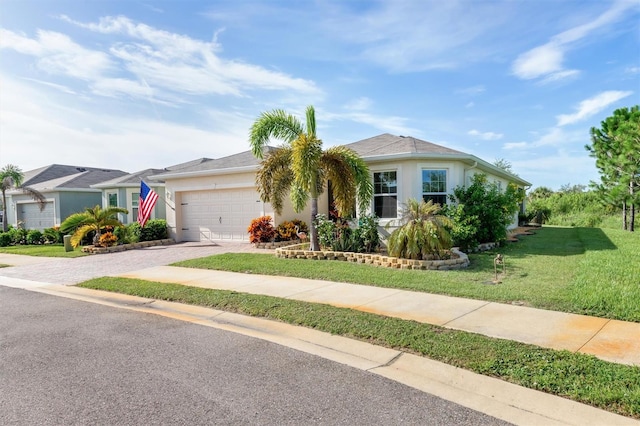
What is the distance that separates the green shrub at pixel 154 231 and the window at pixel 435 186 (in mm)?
11746

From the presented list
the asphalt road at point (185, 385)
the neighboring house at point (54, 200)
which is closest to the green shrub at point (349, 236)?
the asphalt road at point (185, 385)

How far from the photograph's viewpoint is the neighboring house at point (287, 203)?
12.9 meters

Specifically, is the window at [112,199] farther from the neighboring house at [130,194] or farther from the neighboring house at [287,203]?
the neighboring house at [287,203]

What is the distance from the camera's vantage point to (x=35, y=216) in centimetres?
2623

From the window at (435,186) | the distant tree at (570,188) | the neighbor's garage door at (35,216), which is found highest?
the distant tree at (570,188)

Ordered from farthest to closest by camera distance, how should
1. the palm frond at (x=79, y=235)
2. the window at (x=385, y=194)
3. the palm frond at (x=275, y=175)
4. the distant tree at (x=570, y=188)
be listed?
the distant tree at (x=570, y=188), the palm frond at (x=79, y=235), the window at (x=385, y=194), the palm frond at (x=275, y=175)

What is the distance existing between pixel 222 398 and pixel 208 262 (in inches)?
323

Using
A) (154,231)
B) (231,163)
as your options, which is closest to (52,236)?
(154,231)

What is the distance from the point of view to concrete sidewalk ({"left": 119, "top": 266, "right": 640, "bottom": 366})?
451 centimetres

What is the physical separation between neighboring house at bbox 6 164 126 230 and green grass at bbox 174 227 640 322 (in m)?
17.4

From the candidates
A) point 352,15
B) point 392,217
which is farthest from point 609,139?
point 352,15

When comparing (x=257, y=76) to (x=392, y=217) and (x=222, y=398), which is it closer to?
(x=392, y=217)

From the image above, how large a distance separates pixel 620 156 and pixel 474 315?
768 inches

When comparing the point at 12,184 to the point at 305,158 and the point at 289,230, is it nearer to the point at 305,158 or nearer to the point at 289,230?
the point at 289,230
